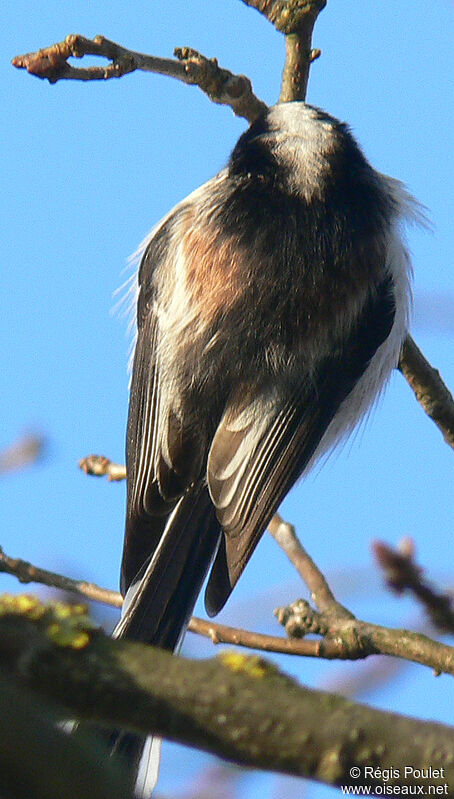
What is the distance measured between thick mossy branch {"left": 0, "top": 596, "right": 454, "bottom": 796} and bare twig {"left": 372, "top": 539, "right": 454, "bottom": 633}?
1.54ft

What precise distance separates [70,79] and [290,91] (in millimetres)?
951

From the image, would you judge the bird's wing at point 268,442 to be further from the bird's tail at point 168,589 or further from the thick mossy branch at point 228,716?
the thick mossy branch at point 228,716

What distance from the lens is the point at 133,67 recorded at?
251 cm

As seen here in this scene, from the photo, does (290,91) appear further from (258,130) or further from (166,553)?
(166,553)

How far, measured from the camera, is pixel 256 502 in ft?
9.38

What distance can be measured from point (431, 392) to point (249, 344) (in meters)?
0.54

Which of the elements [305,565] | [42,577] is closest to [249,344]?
[305,565]

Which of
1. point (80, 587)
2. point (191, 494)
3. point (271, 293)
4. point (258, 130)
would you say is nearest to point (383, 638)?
point (80, 587)

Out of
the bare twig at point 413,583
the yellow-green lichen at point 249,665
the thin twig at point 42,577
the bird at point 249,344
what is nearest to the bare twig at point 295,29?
the bird at point 249,344

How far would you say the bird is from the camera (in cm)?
288

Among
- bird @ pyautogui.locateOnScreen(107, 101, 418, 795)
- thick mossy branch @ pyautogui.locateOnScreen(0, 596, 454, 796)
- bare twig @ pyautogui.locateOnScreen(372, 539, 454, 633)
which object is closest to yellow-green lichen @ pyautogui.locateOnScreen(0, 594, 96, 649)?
thick mossy branch @ pyautogui.locateOnScreen(0, 596, 454, 796)

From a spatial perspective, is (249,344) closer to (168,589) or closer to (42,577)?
(168,589)

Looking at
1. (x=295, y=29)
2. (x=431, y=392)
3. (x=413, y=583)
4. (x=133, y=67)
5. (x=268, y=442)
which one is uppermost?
(x=295, y=29)

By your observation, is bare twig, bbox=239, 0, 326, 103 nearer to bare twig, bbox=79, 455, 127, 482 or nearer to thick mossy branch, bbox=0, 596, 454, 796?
bare twig, bbox=79, 455, 127, 482
